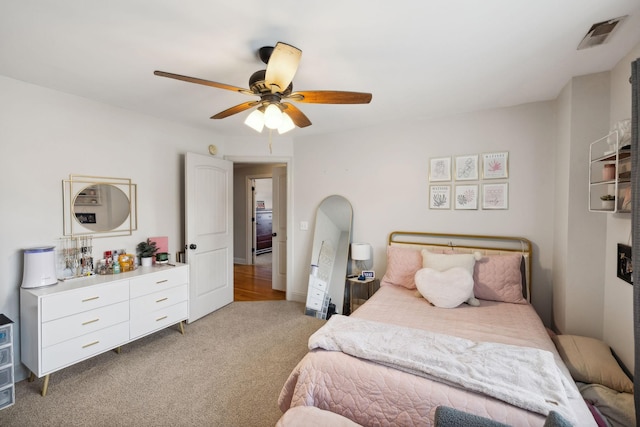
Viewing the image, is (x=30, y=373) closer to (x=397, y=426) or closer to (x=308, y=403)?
(x=308, y=403)

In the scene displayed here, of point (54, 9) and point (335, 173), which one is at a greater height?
point (54, 9)

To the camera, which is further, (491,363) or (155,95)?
(155,95)

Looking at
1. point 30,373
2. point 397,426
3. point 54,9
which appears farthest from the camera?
point 30,373

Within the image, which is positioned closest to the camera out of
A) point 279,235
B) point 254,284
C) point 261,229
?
point 279,235

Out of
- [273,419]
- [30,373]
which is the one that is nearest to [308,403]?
[273,419]

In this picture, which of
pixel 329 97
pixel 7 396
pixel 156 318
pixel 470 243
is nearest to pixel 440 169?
pixel 470 243

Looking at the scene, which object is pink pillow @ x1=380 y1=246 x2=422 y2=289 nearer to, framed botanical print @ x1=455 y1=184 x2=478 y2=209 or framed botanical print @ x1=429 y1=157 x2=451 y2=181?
framed botanical print @ x1=455 y1=184 x2=478 y2=209

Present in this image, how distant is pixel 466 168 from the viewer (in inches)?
118

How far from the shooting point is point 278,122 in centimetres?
181

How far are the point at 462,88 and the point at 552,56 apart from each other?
62 centimetres

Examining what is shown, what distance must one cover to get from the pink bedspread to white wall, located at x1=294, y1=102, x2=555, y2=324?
109 cm

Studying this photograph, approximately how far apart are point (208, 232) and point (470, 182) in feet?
10.4

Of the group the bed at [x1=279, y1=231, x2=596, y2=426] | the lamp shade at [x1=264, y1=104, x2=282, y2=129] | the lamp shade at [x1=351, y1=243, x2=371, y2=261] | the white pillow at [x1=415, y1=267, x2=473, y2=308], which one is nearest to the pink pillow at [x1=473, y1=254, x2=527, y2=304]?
the bed at [x1=279, y1=231, x2=596, y2=426]

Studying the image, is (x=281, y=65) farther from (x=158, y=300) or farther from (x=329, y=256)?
(x=329, y=256)
